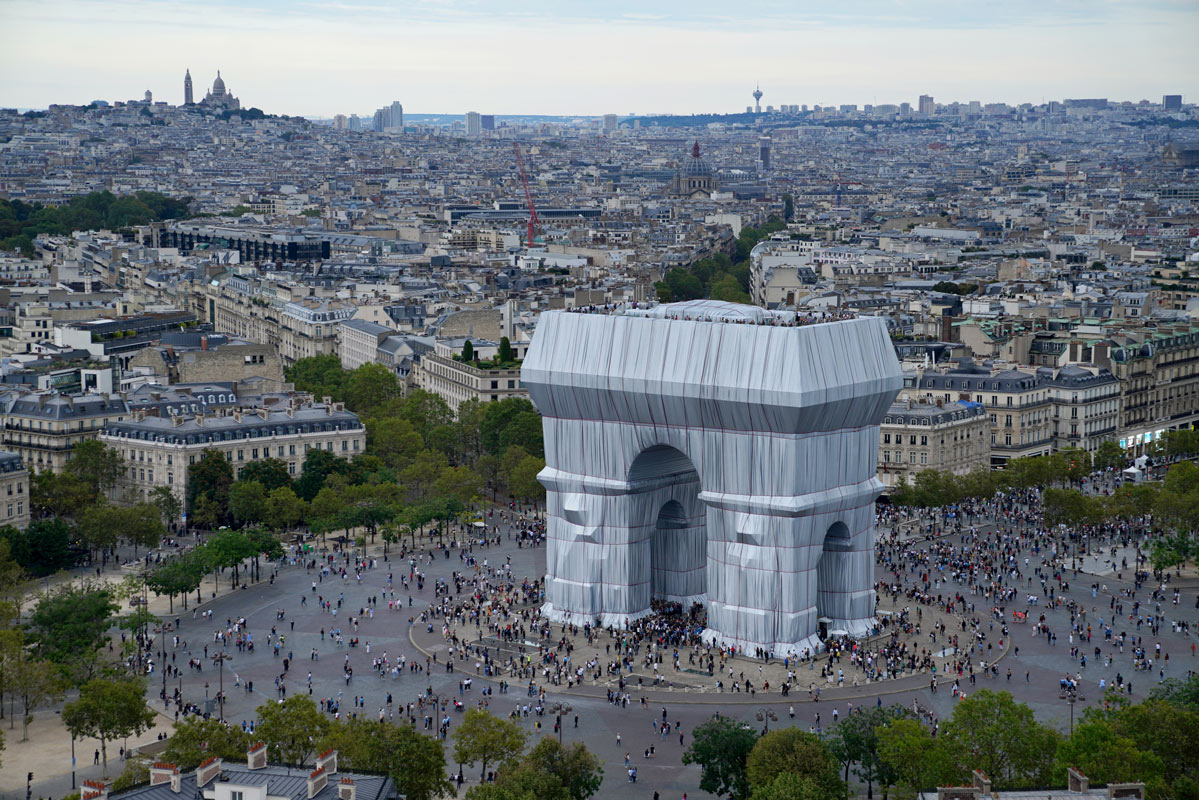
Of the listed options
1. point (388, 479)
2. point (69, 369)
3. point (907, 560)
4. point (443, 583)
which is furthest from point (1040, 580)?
point (69, 369)

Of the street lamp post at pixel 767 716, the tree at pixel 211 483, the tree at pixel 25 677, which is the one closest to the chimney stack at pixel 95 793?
the tree at pixel 25 677

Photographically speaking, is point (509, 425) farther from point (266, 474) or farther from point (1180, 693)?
point (1180, 693)

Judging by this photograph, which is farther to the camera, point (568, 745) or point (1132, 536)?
point (1132, 536)

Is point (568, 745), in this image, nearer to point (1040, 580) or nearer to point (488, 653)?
point (488, 653)

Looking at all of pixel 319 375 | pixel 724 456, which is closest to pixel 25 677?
pixel 724 456

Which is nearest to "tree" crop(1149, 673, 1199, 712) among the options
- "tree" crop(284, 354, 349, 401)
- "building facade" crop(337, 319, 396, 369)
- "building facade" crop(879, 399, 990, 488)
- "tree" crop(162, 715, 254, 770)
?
"tree" crop(162, 715, 254, 770)

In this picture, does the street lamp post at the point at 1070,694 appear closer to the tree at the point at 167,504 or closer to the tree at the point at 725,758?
the tree at the point at 725,758
